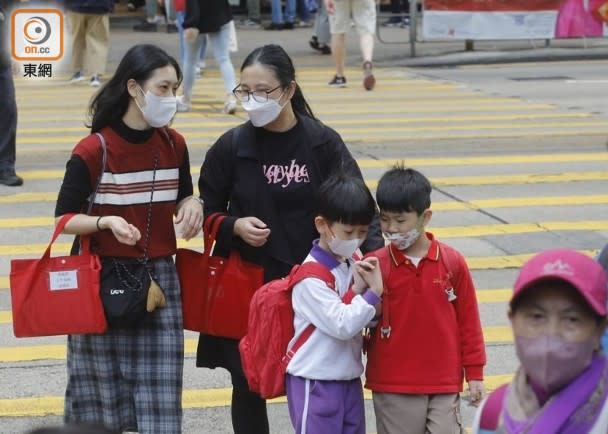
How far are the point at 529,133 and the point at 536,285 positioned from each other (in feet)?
36.8

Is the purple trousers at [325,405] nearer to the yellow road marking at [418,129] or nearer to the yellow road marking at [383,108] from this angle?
the yellow road marking at [418,129]

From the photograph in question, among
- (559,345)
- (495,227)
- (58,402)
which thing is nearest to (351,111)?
(495,227)

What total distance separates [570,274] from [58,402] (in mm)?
4261

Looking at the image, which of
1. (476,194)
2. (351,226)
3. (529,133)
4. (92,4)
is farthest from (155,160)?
(92,4)

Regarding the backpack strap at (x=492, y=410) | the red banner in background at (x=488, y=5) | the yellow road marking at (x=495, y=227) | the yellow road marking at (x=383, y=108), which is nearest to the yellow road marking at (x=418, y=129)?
the yellow road marking at (x=383, y=108)

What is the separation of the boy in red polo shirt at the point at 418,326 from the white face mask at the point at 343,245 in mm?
66

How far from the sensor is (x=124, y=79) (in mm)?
4879

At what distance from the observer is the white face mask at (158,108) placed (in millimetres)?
4832

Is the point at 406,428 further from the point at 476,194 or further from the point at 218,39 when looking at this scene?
the point at 218,39

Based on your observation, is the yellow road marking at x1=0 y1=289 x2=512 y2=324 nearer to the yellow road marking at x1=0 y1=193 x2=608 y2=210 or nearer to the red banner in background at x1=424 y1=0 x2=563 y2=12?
the yellow road marking at x1=0 y1=193 x2=608 y2=210

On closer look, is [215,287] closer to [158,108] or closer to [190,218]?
[190,218]

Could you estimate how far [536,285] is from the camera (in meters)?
2.57

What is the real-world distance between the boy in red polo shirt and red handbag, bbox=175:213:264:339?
0.69m

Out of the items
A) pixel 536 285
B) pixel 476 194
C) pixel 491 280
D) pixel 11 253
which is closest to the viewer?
pixel 536 285
